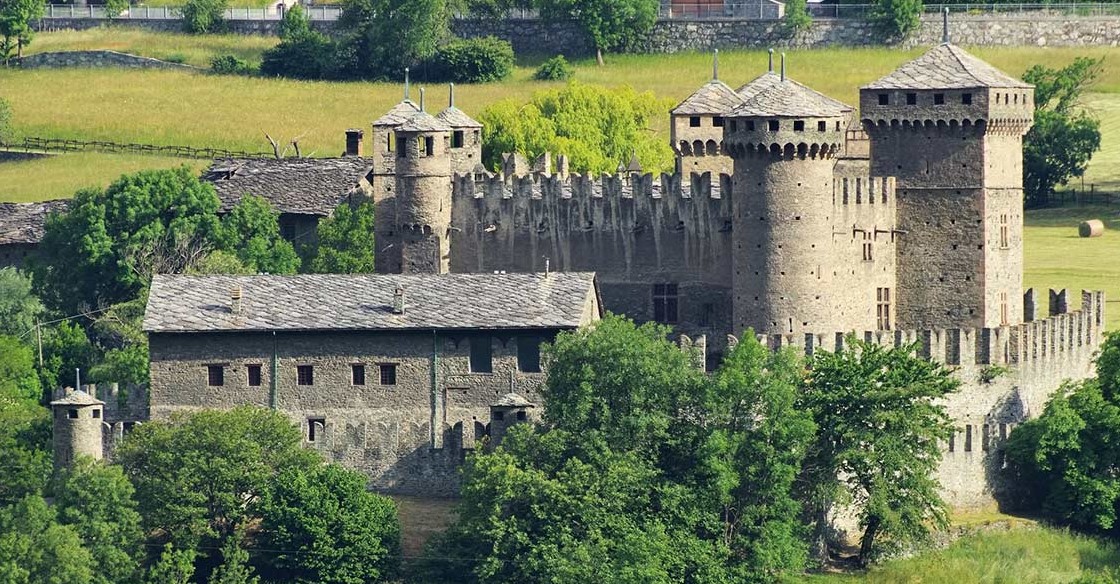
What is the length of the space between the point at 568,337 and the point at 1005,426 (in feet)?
41.5

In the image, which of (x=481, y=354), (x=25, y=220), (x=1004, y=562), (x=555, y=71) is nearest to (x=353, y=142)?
(x=25, y=220)

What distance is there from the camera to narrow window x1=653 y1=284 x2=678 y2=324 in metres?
100

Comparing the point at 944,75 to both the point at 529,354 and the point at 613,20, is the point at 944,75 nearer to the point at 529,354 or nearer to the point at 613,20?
the point at 529,354

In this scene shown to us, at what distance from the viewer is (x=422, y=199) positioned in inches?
4045

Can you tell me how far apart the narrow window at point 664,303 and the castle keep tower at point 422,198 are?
6416mm

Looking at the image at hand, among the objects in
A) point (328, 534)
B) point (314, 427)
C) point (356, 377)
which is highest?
point (356, 377)

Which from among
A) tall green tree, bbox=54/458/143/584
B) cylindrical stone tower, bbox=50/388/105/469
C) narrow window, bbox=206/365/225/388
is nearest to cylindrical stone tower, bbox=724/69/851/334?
narrow window, bbox=206/365/225/388

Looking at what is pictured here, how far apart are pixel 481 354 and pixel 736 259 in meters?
8.40

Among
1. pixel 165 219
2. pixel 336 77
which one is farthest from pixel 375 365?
pixel 336 77

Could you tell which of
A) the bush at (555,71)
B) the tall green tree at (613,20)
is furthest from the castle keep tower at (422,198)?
the tall green tree at (613,20)

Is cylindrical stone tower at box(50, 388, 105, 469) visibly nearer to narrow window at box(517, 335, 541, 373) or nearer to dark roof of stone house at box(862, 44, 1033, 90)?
narrow window at box(517, 335, 541, 373)

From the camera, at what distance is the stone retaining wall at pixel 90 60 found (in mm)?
160125

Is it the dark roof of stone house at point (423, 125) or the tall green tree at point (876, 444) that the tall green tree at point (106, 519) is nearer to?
the tall green tree at point (876, 444)

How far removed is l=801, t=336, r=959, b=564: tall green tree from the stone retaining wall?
75.8m
